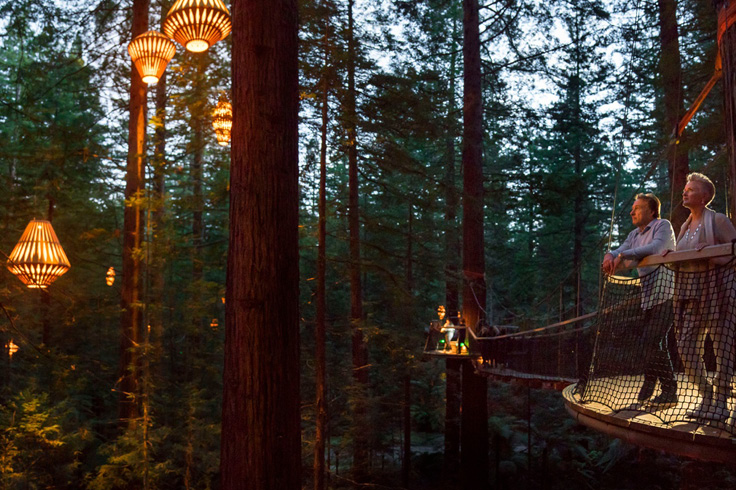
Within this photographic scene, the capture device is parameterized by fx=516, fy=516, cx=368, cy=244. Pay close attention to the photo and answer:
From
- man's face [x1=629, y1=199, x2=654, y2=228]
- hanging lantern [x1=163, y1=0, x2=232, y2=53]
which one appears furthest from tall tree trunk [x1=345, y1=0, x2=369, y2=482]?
man's face [x1=629, y1=199, x2=654, y2=228]

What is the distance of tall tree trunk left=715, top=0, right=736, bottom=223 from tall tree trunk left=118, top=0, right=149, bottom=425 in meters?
7.71

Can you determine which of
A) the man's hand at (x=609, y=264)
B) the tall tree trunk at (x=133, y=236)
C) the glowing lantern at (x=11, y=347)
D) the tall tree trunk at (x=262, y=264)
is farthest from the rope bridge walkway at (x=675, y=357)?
the glowing lantern at (x=11, y=347)

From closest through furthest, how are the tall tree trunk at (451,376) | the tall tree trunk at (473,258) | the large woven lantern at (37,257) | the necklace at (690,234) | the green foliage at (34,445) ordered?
the necklace at (690,234) < the large woven lantern at (37,257) < the green foliage at (34,445) < the tall tree trunk at (473,258) < the tall tree trunk at (451,376)

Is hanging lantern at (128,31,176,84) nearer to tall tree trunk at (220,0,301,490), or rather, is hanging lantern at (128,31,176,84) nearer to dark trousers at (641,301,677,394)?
tall tree trunk at (220,0,301,490)

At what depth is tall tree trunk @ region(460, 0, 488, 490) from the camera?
35.9ft

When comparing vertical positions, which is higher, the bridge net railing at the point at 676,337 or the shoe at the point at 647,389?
the bridge net railing at the point at 676,337

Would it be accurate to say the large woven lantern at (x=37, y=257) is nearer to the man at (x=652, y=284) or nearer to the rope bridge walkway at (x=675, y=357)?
the rope bridge walkway at (x=675, y=357)

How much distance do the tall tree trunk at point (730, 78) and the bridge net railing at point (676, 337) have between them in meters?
0.84

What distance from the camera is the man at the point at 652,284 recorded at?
382cm

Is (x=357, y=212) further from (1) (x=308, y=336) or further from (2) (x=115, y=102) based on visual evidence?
(2) (x=115, y=102)

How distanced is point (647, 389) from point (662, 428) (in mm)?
1291

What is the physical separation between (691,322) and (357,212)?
23.8ft

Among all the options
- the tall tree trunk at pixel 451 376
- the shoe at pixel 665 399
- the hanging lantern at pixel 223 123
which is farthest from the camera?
Result: the tall tree trunk at pixel 451 376

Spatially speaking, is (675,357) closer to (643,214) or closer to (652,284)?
(652,284)
